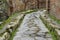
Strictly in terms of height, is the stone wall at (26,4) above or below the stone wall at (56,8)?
below

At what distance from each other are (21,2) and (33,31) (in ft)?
36.1

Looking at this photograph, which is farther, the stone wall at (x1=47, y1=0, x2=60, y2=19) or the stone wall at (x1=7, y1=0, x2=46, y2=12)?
the stone wall at (x1=7, y1=0, x2=46, y2=12)

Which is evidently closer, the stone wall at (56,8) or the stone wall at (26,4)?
the stone wall at (56,8)

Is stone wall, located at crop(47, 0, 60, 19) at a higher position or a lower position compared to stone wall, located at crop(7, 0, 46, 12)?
higher

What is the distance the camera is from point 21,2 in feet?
61.5

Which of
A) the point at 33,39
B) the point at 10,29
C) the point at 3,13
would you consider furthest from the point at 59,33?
the point at 3,13

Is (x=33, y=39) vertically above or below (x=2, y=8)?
above

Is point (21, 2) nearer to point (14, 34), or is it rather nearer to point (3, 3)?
point (3, 3)

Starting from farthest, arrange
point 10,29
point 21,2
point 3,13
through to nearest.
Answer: point 3,13 < point 21,2 < point 10,29

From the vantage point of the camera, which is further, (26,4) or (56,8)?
(26,4)

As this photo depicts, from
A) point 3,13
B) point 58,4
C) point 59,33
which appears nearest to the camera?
point 59,33

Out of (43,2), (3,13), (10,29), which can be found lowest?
(3,13)

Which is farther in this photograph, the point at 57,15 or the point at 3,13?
the point at 3,13

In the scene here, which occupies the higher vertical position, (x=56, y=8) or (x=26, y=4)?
(x=56, y=8)
